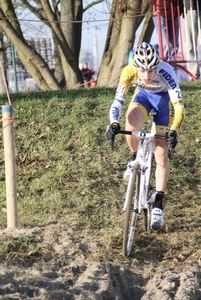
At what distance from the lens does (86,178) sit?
27.3 ft

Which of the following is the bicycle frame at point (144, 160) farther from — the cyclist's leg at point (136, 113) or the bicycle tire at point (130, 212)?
the cyclist's leg at point (136, 113)

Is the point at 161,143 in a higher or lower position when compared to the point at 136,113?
lower

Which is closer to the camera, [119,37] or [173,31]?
[119,37]

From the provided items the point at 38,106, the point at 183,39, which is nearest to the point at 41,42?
the point at 183,39

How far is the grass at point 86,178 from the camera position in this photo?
665 cm

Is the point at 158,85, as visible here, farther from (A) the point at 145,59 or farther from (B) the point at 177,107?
(A) the point at 145,59

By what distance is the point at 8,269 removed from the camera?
207 inches

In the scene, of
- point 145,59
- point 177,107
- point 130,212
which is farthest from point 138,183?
point 145,59

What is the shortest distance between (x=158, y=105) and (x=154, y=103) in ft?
0.18

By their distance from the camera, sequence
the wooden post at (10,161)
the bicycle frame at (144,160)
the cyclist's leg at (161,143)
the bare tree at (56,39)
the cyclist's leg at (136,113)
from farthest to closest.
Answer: the bare tree at (56,39) → the cyclist's leg at (161,143) → the cyclist's leg at (136,113) → the wooden post at (10,161) → the bicycle frame at (144,160)

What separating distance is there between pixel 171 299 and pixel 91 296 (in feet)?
2.62

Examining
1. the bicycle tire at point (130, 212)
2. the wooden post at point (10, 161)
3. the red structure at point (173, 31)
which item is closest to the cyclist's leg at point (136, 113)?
the bicycle tire at point (130, 212)

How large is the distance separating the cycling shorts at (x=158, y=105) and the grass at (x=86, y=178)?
1.31 metres

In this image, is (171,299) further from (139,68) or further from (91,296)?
(139,68)
